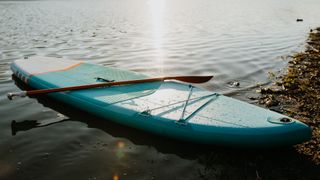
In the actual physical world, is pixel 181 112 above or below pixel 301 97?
above

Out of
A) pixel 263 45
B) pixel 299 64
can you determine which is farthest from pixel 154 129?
pixel 263 45

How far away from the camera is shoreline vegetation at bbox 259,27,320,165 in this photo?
642 cm

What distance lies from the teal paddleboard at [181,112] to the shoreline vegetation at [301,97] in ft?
1.97

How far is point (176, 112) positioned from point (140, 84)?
2.04 meters

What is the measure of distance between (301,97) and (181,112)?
410 centimetres

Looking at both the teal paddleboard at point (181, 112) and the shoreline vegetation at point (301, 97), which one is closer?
the teal paddleboard at point (181, 112)

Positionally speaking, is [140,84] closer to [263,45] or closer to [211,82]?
[211,82]

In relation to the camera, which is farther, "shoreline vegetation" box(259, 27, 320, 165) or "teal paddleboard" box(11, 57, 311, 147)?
"shoreline vegetation" box(259, 27, 320, 165)

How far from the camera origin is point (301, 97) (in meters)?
8.92

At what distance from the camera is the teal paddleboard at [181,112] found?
234 inches

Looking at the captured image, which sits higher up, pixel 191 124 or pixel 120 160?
pixel 191 124

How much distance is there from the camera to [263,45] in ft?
61.2

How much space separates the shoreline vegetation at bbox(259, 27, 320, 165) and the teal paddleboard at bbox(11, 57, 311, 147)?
1.97ft

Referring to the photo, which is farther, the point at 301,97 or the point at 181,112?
the point at 301,97
